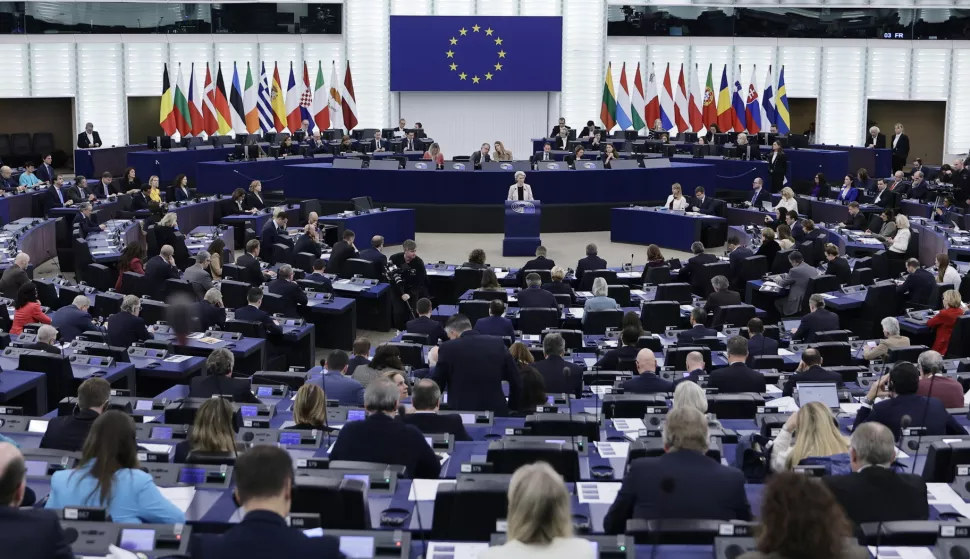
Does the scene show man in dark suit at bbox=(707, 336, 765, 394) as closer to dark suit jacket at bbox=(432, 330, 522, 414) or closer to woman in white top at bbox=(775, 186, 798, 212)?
dark suit jacket at bbox=(432, 330, 522, 414)

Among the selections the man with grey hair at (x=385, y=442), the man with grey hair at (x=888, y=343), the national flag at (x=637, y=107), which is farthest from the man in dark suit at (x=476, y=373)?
the national flag at (x=637, y=107)

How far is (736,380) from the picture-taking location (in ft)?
31.7

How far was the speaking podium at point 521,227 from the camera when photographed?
72.7ft

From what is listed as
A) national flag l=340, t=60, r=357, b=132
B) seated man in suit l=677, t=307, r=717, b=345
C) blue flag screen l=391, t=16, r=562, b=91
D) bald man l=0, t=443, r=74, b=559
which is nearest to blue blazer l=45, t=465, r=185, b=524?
bald man l=0, t=443, r=74, b=559

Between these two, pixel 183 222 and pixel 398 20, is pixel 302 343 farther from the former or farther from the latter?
pixel 398 20

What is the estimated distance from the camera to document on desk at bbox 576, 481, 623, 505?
6082 mm

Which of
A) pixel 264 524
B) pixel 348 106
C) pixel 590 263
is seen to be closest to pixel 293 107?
pixel 348 106

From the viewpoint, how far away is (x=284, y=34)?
3512cm

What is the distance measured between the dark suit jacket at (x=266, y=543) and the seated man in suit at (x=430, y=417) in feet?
11.1

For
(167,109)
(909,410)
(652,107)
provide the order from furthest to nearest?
1. (652,107)
2. (167,109)
3. (909,410)

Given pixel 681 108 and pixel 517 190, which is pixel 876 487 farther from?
pixel 681 108

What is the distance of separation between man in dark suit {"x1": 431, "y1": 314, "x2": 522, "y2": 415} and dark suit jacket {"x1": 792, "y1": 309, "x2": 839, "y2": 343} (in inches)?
196

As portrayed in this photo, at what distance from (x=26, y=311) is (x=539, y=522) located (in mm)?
10030

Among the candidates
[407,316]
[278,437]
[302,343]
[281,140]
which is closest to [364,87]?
[281,140]
